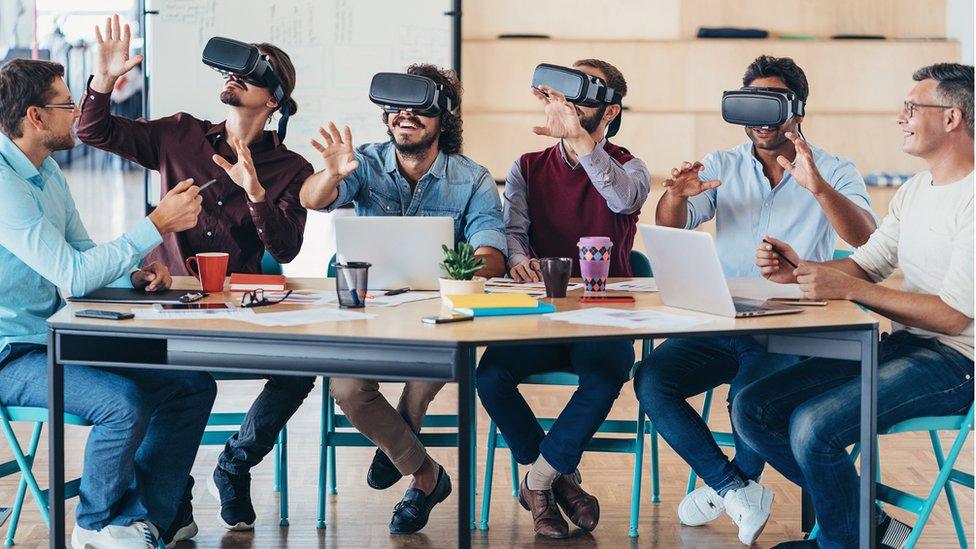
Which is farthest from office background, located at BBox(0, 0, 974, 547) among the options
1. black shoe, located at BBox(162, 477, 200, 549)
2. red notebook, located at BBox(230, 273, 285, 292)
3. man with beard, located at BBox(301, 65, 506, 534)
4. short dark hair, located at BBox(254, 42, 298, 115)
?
black shoe, located at BBox(162, 477, 200, 549)

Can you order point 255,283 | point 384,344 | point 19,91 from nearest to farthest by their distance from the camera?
point 384,344 < point 19,91 < point 255,283

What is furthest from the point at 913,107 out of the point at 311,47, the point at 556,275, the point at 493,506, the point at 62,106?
the point at 311,47

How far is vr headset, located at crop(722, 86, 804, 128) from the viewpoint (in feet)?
10.5

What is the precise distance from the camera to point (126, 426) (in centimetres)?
273

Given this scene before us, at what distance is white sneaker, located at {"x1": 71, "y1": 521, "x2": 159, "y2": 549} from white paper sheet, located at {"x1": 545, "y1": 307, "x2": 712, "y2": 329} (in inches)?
46.4

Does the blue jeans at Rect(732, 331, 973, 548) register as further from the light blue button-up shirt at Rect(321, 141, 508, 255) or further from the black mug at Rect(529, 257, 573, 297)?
the light blue button-up shirt at Rect(321, 141, 508, 255)

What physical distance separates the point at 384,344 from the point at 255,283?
83 centimetres

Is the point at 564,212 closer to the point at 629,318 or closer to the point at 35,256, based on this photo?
the point at 629,318

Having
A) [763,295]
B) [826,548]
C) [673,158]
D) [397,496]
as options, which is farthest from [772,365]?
[673,158]

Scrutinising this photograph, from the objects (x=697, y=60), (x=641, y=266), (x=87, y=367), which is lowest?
(x=87, y=367)

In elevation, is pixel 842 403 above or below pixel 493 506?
above

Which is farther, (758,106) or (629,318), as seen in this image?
(758,106)

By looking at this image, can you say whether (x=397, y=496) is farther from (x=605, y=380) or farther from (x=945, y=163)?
(x=945, y=163)

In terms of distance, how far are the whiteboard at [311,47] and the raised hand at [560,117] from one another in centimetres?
282
